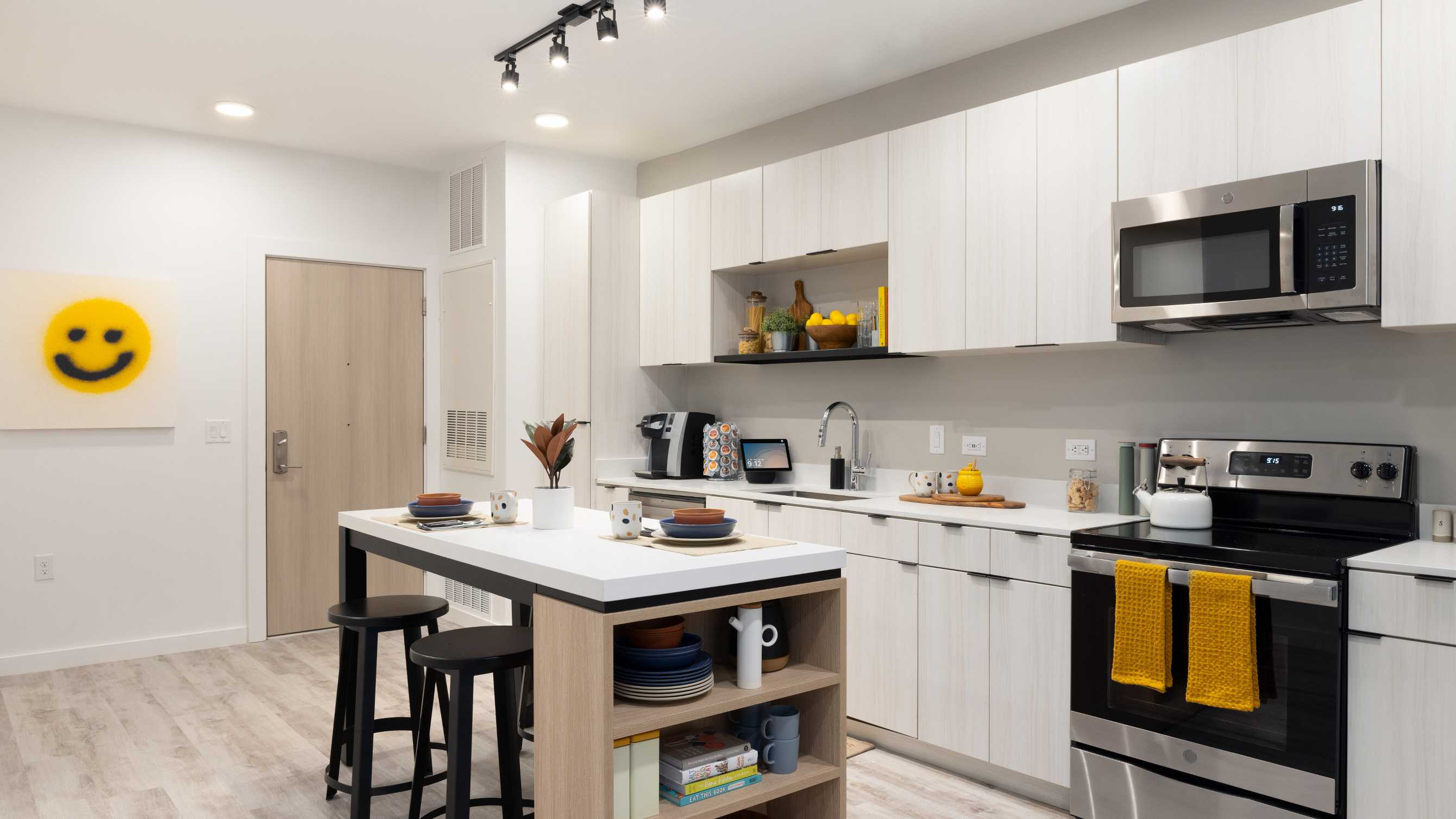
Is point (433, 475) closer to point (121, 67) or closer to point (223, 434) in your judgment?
point (223, 434)

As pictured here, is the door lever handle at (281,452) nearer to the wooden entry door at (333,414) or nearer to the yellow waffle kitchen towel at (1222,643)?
the wooden entry door at (333,414)

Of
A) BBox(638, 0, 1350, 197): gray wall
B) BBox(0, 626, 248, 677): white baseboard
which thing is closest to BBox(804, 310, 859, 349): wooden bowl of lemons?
Answer: BBox(638, 0, 1350, 197): gray wall

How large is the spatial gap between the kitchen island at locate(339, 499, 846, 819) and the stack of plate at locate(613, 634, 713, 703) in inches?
1.0

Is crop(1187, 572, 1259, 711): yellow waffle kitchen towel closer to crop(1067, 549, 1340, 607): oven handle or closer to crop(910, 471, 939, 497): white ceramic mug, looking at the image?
crop(1067, 549, 1340, 607): oven handle

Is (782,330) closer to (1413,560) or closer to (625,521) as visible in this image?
(625,521)

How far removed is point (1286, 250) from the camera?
256cm

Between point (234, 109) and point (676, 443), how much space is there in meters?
2.62

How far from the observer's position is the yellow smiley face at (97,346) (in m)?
4.49

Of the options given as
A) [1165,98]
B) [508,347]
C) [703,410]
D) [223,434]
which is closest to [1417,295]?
[1165,98]

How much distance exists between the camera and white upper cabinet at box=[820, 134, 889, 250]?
12.3ft

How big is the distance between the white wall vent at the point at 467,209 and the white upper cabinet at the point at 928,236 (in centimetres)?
247

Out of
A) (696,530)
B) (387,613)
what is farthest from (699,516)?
(387,613)

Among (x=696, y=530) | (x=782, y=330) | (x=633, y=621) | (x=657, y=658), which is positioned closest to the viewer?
(x=633, y=621)

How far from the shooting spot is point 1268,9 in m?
2.98
